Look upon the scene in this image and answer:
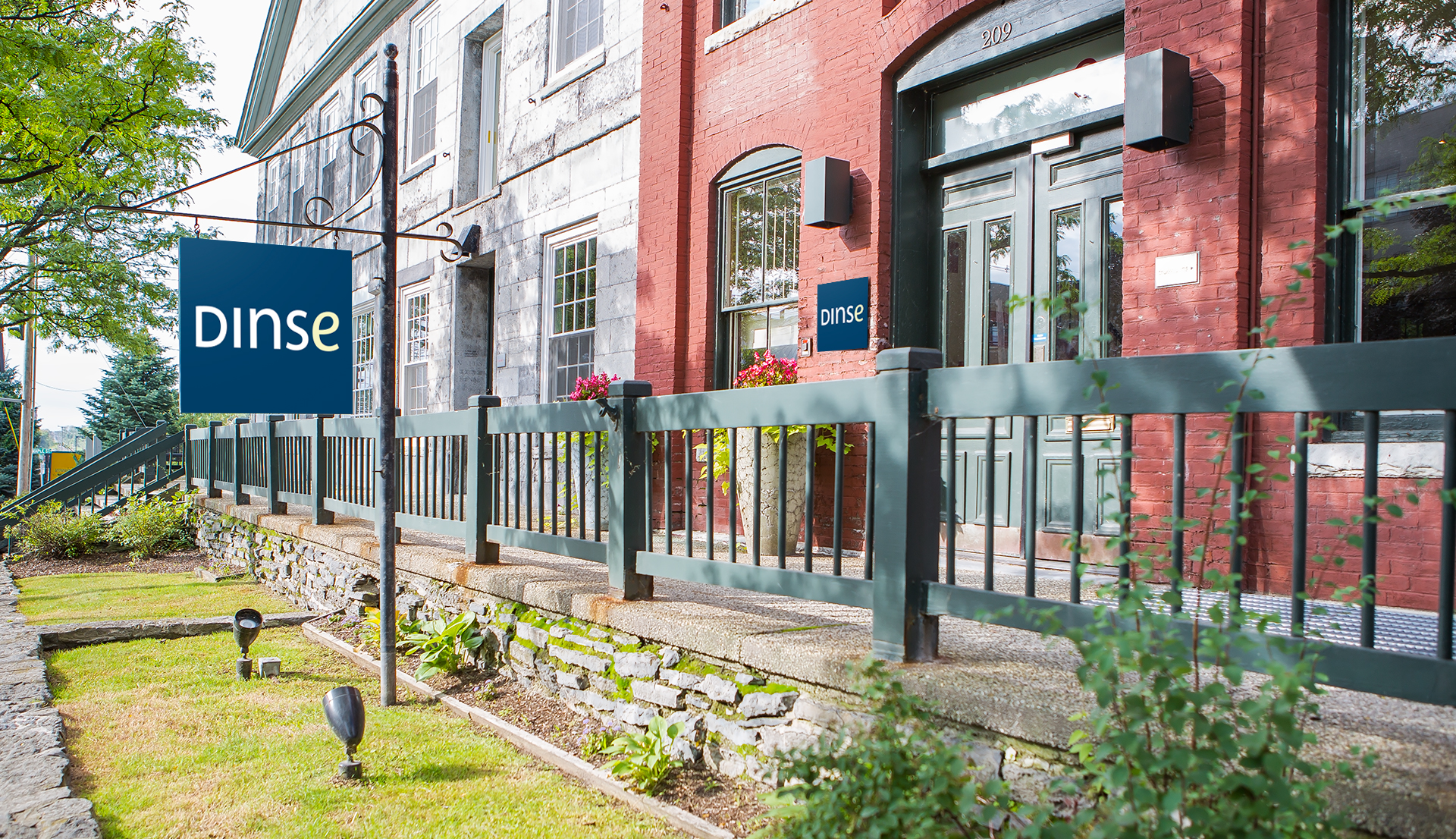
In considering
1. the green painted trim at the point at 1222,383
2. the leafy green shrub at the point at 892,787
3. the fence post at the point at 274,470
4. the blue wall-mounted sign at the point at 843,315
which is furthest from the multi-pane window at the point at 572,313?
the leafy green shrub at the point at 892,787

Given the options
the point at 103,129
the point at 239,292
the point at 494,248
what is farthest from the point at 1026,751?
the point at 103,129

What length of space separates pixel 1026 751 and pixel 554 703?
2.88m

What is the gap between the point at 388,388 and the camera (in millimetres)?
5172

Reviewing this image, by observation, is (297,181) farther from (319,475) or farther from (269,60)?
(319,475)

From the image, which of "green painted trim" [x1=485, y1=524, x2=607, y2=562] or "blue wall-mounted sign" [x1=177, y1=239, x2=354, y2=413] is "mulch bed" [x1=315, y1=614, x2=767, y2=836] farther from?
"blue wall-mounted sign" [x1=177, y1=239, x2=354, y2=413]

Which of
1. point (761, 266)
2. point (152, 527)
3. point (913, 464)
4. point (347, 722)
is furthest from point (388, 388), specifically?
point (152, 527)

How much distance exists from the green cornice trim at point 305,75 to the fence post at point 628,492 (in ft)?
37.8

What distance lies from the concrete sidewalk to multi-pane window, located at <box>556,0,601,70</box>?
611 cm

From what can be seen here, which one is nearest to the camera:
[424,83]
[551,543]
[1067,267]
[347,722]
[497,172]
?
[347,722]

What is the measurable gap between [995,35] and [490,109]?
7954mm

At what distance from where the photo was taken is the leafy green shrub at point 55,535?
12.3 metres

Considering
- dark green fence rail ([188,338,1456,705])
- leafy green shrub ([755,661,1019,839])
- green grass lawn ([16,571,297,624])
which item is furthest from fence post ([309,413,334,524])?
leafy green shrub ([755,661,1019,839])

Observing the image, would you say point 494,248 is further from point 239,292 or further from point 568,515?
point 568,515

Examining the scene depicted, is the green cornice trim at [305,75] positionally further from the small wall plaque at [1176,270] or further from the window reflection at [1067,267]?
the small wall plaque at [1176,270]
